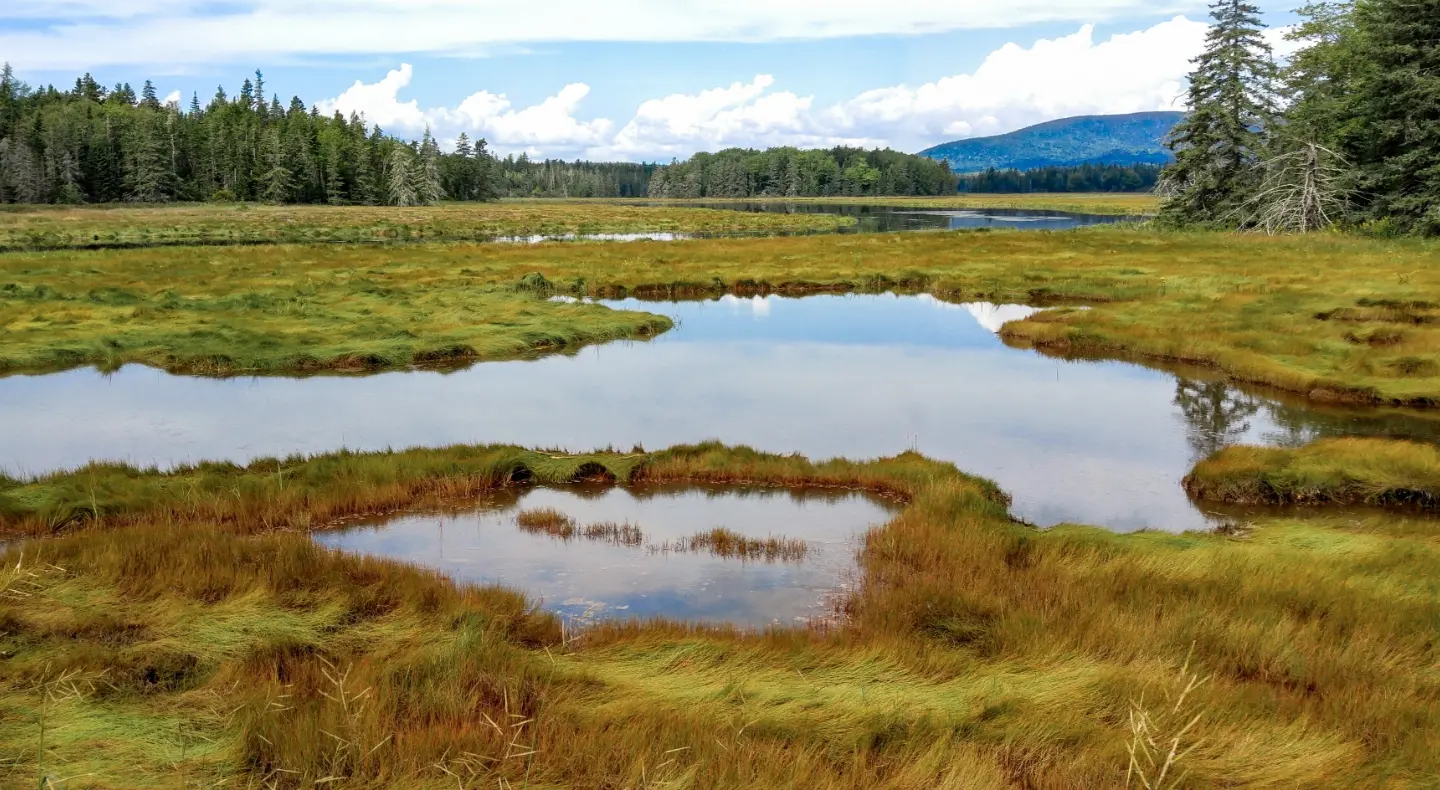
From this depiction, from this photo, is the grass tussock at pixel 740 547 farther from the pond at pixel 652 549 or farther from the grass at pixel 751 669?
the grass at pixel 751 669

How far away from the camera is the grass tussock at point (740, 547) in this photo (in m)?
9.98

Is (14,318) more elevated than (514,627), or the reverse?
(14,318)

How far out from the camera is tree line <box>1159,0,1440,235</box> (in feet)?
134

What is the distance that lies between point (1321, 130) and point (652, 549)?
5322 cm

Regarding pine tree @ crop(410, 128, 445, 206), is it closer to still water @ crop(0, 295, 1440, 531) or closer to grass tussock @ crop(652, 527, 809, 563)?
still water @ crop(0, 295, 1440, 531)

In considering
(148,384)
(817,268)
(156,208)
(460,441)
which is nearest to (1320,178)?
(817,268)

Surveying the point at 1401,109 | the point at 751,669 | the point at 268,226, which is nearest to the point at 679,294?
the point at 751,669

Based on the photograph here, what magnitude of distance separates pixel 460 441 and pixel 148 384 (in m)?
9.50

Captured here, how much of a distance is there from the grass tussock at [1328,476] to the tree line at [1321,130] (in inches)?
1395

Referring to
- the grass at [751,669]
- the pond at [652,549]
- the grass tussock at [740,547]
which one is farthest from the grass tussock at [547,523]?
the grass at [751,669]

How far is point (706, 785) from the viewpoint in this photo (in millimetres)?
4949

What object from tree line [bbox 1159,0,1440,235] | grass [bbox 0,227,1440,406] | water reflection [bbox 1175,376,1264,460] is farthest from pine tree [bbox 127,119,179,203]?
water reflection [bbox 1175,376,1264,460]

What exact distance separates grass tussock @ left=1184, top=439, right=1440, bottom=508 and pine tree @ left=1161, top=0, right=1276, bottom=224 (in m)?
45.9

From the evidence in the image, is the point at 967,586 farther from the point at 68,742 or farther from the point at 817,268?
the point at 817,268
